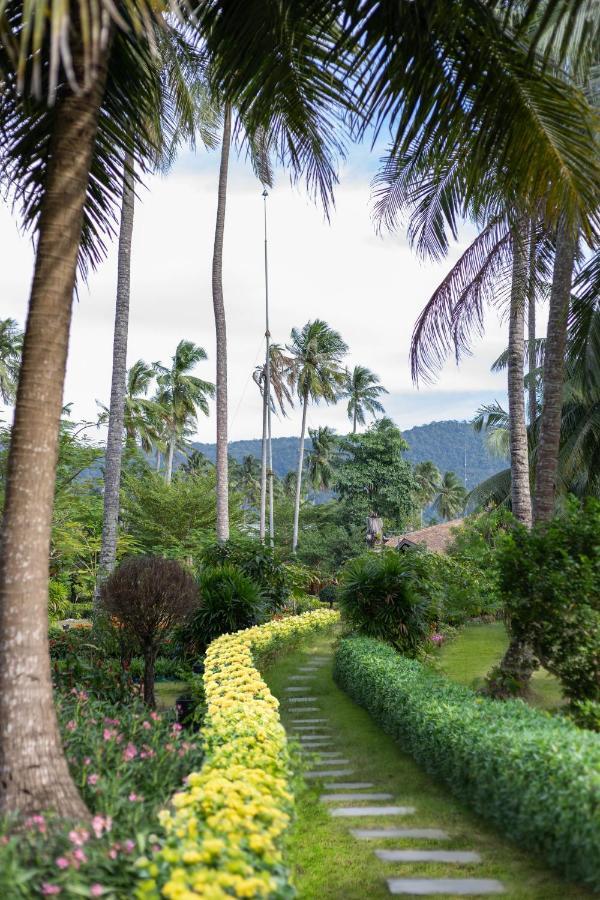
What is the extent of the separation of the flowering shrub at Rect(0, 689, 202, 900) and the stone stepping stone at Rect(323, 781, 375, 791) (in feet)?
4.63

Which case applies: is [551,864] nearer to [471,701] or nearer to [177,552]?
[471,701]

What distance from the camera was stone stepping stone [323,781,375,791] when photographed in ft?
21.9

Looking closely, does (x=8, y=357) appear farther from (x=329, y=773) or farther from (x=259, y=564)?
(x=329, y=773)

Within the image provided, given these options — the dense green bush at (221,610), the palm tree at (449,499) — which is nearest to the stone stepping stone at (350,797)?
the dense green bush at (221,610)

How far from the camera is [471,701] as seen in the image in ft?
23.7

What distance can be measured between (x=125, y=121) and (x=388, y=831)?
5479mm

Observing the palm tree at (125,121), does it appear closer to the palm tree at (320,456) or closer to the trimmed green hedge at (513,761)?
the trimmed green hedge at (513,761)

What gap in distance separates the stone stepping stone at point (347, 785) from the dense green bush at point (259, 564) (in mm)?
8059

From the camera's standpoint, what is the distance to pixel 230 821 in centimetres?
338

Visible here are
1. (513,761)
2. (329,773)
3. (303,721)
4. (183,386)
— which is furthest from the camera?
(183,386)

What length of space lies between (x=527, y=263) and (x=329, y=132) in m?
6.87

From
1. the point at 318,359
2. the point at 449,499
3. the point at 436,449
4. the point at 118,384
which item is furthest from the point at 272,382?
the point at 436,449

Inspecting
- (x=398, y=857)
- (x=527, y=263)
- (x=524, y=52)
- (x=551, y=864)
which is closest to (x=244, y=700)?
(x=398, y=857)

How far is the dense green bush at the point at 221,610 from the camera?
1290cm
